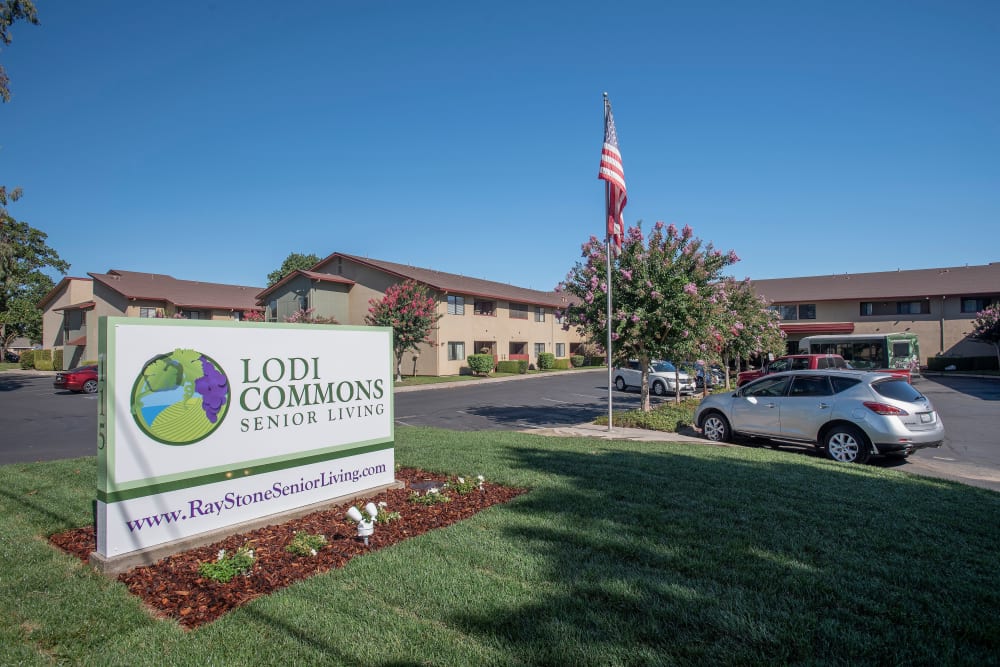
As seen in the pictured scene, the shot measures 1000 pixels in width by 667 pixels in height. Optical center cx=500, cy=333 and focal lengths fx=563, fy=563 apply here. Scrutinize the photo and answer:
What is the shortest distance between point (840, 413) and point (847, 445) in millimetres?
530

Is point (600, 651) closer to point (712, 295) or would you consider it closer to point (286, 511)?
point (286, 511)

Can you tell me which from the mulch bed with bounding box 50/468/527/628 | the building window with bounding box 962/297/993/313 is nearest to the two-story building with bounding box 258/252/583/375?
the mulch bed with bounding box 50/468/527/628

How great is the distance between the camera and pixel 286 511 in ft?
17.2

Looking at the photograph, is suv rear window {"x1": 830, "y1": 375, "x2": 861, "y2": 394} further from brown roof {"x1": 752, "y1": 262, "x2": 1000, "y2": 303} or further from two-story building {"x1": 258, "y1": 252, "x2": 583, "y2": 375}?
brown roof {"x1": 752, "y1": 262, "x2": 1000, "y2": 303}

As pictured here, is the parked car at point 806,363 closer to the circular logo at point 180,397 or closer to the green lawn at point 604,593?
the green lawn at point 604,593

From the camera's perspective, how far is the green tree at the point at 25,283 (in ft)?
169

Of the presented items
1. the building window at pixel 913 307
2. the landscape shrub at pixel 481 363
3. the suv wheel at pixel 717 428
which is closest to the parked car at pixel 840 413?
the suv wheel at pixel 717 428

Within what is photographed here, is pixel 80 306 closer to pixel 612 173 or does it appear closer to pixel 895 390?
pixel 612 173

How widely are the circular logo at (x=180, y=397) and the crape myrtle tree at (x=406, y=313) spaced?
963 inches

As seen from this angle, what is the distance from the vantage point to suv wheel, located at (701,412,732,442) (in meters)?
11.3

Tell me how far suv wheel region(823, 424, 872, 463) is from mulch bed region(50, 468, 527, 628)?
6.30m

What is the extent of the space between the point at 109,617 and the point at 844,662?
4.14 meters

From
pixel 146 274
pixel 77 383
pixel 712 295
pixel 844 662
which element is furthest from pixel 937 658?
pixel 146 274

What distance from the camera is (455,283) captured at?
39.5 meters
